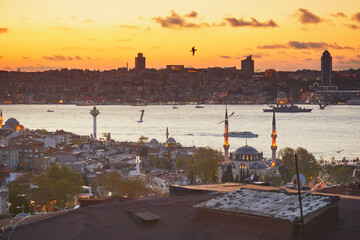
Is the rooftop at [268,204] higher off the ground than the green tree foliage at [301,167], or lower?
higher

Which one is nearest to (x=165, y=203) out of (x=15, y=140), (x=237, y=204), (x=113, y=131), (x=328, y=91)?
(x=237, y=204)

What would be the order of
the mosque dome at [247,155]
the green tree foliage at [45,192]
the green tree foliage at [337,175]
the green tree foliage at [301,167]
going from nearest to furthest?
the green tree foliage at [45,192] → the green tree foliage at [337,175] → the green tree foliage at [301,167] → the mosque dome at [247,155]

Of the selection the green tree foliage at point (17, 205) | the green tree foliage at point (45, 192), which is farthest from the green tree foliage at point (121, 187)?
the green tree foliage at point (17, 205)

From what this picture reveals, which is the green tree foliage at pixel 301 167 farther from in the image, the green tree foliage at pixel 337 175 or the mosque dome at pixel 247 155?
the mosque dome at pixel 247 155

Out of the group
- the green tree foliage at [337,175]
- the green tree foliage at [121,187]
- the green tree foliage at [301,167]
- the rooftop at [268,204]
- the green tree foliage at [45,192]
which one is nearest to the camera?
the rooftop at [268,204]

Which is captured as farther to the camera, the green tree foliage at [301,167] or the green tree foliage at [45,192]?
the green tree foliage at [301,167]

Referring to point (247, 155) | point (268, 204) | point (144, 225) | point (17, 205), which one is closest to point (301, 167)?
point (247, 155)

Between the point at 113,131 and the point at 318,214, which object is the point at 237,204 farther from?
the point at 113,131
